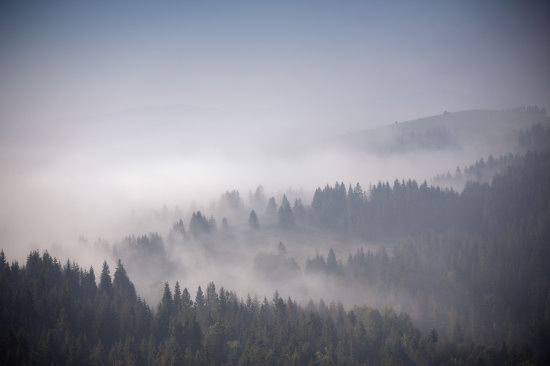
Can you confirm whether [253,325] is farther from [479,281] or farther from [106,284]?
[479,281]

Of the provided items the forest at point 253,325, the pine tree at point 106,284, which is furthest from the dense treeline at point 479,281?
the pine tree at point 106,284

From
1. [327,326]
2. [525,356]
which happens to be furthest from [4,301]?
[525,356]

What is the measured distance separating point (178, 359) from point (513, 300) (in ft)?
438

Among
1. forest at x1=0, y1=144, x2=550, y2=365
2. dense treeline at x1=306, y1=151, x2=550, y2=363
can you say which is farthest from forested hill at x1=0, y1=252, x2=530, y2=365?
dense treeline at x1=306, y1=151, x2=550, y2=363

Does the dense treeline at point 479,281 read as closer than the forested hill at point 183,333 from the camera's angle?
No

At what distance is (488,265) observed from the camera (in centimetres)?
18812

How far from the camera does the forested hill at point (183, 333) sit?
359 ft

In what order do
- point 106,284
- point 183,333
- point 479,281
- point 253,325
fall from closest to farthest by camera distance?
point 183,333 → point 253,325 → point 106,284 → point 479,281

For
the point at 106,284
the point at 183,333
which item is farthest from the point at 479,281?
the point at 106,284

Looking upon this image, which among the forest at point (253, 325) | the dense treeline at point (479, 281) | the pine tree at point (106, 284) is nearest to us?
the forest at point (253, 325)

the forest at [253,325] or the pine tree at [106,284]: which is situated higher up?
the pine tree at [106,284]

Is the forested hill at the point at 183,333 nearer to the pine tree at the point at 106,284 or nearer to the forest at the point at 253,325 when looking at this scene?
the forest at the point at 253,325

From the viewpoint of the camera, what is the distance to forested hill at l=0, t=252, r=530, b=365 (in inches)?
4311

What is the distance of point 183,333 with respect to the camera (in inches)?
4825
